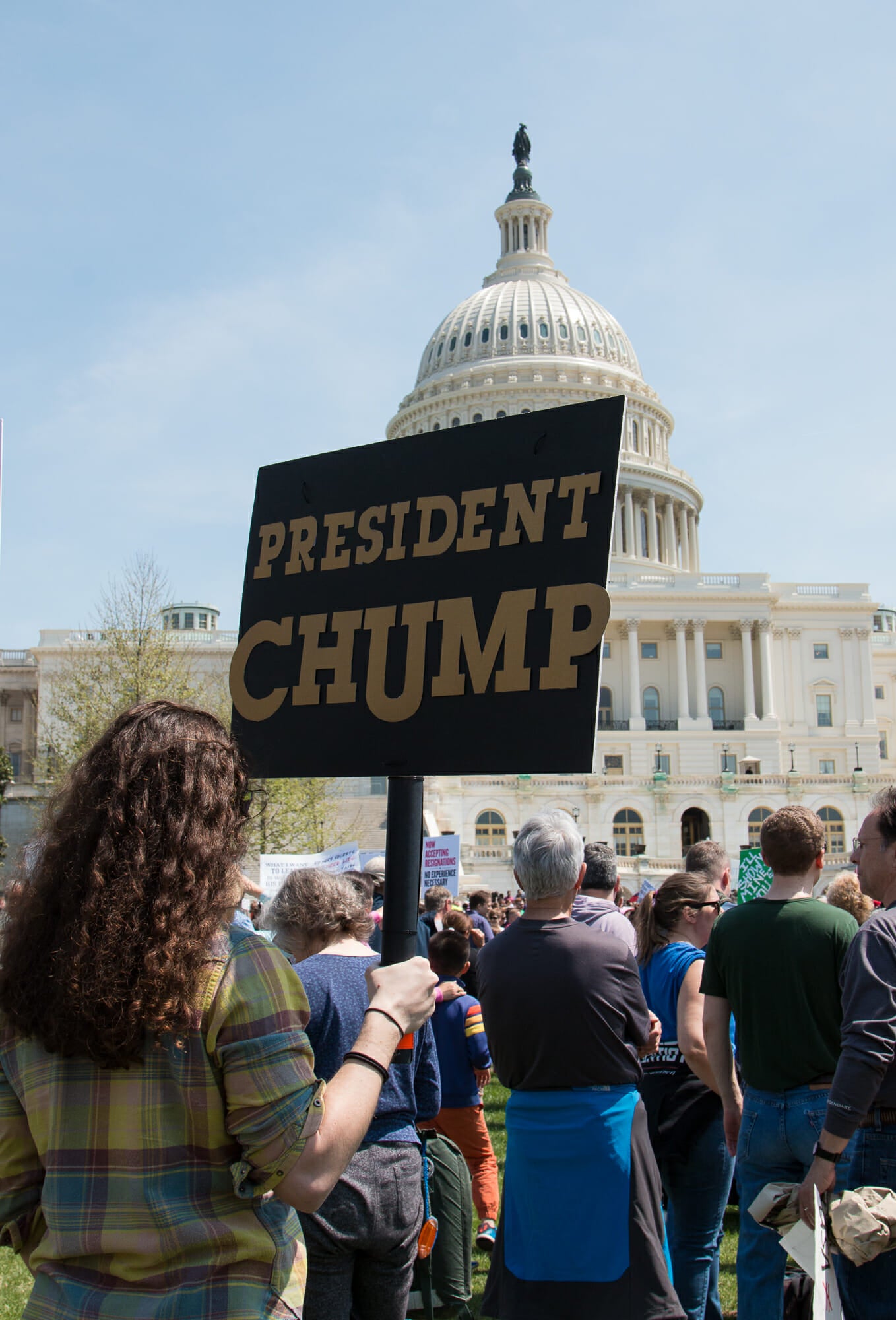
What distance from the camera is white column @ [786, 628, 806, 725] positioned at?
79.8m

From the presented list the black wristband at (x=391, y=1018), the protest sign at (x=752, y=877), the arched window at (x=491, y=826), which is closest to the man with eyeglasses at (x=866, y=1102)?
the black wristband at (x=391, y=1018)

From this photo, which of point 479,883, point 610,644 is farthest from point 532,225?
point 479,883

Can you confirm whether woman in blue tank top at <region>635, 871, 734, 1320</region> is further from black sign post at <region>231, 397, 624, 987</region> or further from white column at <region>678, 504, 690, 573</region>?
white column at <region>678, 504, 690, 573</region>

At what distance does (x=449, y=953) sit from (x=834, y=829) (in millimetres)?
53852

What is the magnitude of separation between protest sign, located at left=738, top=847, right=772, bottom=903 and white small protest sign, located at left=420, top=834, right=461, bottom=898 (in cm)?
344

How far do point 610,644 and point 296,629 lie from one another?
77.1m

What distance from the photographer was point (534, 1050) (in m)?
4.27

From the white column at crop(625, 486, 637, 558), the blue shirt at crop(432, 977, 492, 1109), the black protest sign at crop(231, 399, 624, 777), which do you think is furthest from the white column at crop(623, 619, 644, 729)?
the black protest sign at crop(231, 399, 624, 777)

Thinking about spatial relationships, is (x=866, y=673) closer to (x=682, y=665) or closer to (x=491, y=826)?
(x=682, y=665)

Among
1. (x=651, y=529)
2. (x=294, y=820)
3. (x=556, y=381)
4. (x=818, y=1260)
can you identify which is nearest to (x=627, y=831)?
(x=294, y=820)

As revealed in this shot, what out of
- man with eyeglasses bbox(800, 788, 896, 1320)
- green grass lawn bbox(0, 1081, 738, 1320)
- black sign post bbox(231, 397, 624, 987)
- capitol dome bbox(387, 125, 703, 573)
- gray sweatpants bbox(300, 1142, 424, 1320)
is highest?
capitol dome bbox(387, 125, 703, 573)

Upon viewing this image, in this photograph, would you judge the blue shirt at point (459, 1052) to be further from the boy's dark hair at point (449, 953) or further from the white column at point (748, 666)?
the white column at point (748, 666)

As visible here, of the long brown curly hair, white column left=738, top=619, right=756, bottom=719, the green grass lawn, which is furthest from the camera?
white column left=738, top=619, right=756, bottom=719

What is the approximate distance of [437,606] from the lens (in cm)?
325
